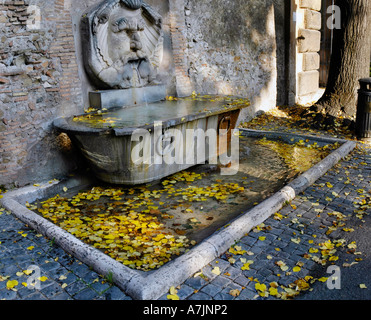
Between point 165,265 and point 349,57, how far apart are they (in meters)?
7.08

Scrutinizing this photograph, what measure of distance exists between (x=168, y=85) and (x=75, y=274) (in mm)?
4544

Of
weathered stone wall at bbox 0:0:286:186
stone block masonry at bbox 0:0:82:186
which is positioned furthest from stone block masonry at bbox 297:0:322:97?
stone block masonry at bbox 0:0:82:186

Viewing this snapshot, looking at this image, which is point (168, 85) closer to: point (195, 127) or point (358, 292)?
point (195, 127)

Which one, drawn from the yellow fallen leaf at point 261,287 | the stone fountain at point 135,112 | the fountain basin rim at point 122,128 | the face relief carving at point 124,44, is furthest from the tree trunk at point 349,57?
the yellow fallen leaf at point 261,287

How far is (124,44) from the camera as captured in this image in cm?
585

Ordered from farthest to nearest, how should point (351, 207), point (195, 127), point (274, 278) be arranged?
point (195, 127)
point (351, 207)
point (274, 278)

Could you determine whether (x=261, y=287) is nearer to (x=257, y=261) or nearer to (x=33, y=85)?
(x=257, y=261)

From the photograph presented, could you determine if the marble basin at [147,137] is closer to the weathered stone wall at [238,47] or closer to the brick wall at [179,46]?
the brick wall at [179,46]

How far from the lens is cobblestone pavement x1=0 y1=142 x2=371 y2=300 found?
2801mm

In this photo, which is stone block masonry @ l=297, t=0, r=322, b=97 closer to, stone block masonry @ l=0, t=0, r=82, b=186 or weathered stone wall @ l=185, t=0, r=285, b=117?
Answer: weathered stone wall @ l=185, t=0, r=285, b=117

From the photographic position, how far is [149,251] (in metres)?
3.45

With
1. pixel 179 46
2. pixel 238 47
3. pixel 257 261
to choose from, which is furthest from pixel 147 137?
pixel 238 47

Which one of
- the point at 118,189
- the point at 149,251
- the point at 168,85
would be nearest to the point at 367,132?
the point at 168,85

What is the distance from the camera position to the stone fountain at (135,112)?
4617mm
